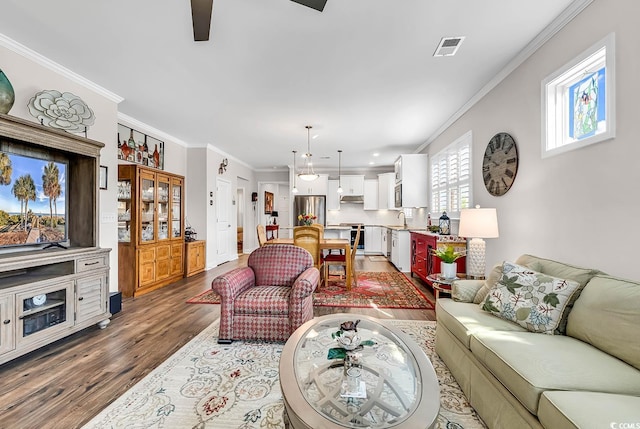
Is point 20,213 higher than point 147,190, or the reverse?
point 147,190

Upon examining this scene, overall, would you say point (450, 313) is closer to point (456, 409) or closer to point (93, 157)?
point (456, 409)

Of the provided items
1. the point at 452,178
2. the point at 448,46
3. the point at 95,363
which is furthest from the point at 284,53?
the point at 452,178

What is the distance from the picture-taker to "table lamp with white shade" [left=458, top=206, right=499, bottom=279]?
9.35 ft

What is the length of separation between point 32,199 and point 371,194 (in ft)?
23.3

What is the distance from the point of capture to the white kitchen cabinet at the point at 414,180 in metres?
5.99

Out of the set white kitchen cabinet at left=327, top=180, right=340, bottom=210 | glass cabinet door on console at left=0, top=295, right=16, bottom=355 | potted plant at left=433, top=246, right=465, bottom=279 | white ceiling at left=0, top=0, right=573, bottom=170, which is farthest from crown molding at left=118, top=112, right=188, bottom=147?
potted plant at left=433, top=246, right=465, bottom=279

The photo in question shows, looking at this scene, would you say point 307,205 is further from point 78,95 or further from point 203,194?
point 78,95

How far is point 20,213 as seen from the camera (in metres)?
2.54

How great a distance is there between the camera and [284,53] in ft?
8.68

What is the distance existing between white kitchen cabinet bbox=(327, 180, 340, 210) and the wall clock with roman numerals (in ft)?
16.9

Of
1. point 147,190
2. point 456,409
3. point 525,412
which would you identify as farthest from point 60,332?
point 525,412

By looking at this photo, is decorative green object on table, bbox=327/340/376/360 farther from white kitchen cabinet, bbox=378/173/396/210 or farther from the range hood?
the range hood

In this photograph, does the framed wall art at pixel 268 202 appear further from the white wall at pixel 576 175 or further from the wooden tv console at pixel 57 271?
the white wall at pixel 576 175

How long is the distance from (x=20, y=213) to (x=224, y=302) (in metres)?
2.00
